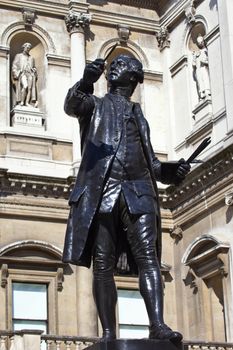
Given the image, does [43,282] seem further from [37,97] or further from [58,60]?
[58,60]

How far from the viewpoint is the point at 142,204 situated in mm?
6496

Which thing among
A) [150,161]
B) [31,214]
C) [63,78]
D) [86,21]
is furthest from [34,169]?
[150,161]

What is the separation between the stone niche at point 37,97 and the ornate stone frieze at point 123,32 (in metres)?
2.15

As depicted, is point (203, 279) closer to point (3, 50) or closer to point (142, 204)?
point (3, 50)

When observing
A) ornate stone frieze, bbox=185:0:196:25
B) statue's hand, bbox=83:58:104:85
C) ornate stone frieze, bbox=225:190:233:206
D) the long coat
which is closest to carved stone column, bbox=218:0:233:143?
ornate stone frieze, bbox=225:190:233:206

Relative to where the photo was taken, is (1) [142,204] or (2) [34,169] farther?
(2) [34,169]

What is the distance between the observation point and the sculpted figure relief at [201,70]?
2142 centimetres

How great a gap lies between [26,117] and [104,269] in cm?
1535

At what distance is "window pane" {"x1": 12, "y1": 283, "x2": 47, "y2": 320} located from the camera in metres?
20.0

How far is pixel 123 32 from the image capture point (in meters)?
23.5

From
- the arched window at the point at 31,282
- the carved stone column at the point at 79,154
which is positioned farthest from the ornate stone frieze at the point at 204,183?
the arched window at the point at 31,282

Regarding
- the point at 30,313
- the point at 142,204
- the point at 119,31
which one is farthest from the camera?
the point at 119,31

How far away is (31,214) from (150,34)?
19.9 feet

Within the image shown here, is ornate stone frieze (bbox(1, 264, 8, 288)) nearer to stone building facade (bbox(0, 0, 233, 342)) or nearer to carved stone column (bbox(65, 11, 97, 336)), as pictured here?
stone building facade (bbox(0, 0, 233, 342))
